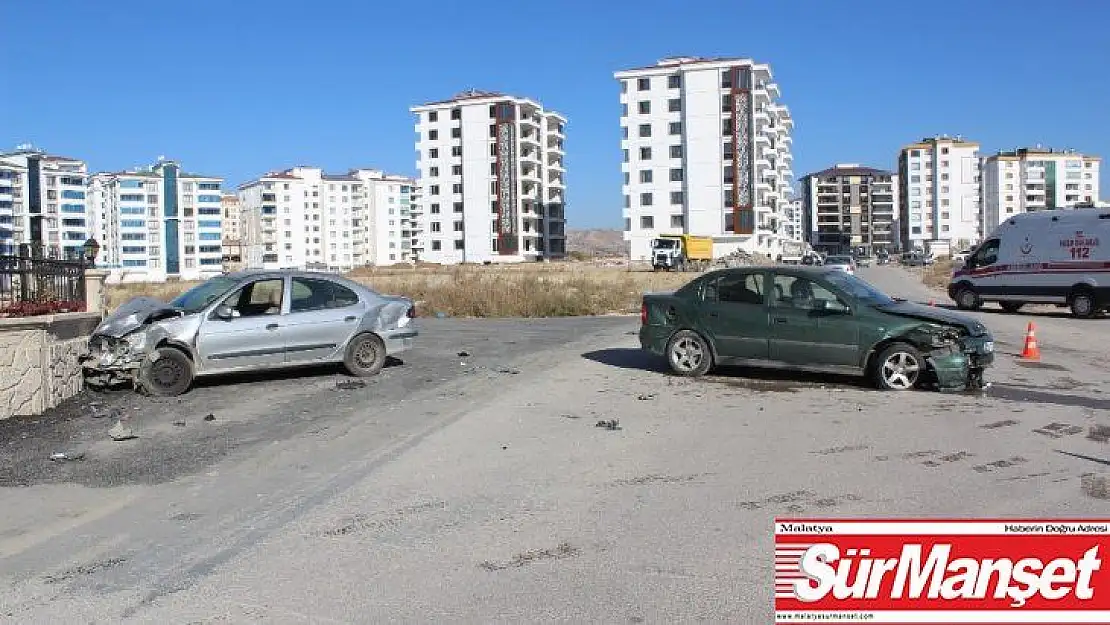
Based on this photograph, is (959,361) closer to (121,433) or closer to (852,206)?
(121,433)

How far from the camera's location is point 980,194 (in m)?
179

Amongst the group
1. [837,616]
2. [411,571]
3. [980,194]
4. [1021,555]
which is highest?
[980,194]

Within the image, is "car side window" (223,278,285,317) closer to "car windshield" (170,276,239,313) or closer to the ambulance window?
"car windshield" (170,276,239,313)

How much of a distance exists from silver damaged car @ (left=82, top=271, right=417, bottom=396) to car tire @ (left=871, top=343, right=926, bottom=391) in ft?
22.9

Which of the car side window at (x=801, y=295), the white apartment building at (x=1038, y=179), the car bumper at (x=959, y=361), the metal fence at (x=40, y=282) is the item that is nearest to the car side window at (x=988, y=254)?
the car bumper at (x=959, y=361)

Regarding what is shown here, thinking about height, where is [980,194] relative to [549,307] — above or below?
above

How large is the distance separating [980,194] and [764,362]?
185 meters

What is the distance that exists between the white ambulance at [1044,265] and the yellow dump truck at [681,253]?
42.0 metres

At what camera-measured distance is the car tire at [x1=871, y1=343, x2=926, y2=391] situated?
11633mm

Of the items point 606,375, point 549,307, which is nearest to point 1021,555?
point 606,375

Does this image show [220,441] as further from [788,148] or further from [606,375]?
[788,148]

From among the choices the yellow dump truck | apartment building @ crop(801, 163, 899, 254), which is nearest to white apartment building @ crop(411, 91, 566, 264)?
the yellow dump truck

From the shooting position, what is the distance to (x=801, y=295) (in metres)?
12.5

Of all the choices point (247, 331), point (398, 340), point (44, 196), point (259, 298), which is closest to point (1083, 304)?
point (398, 340)
